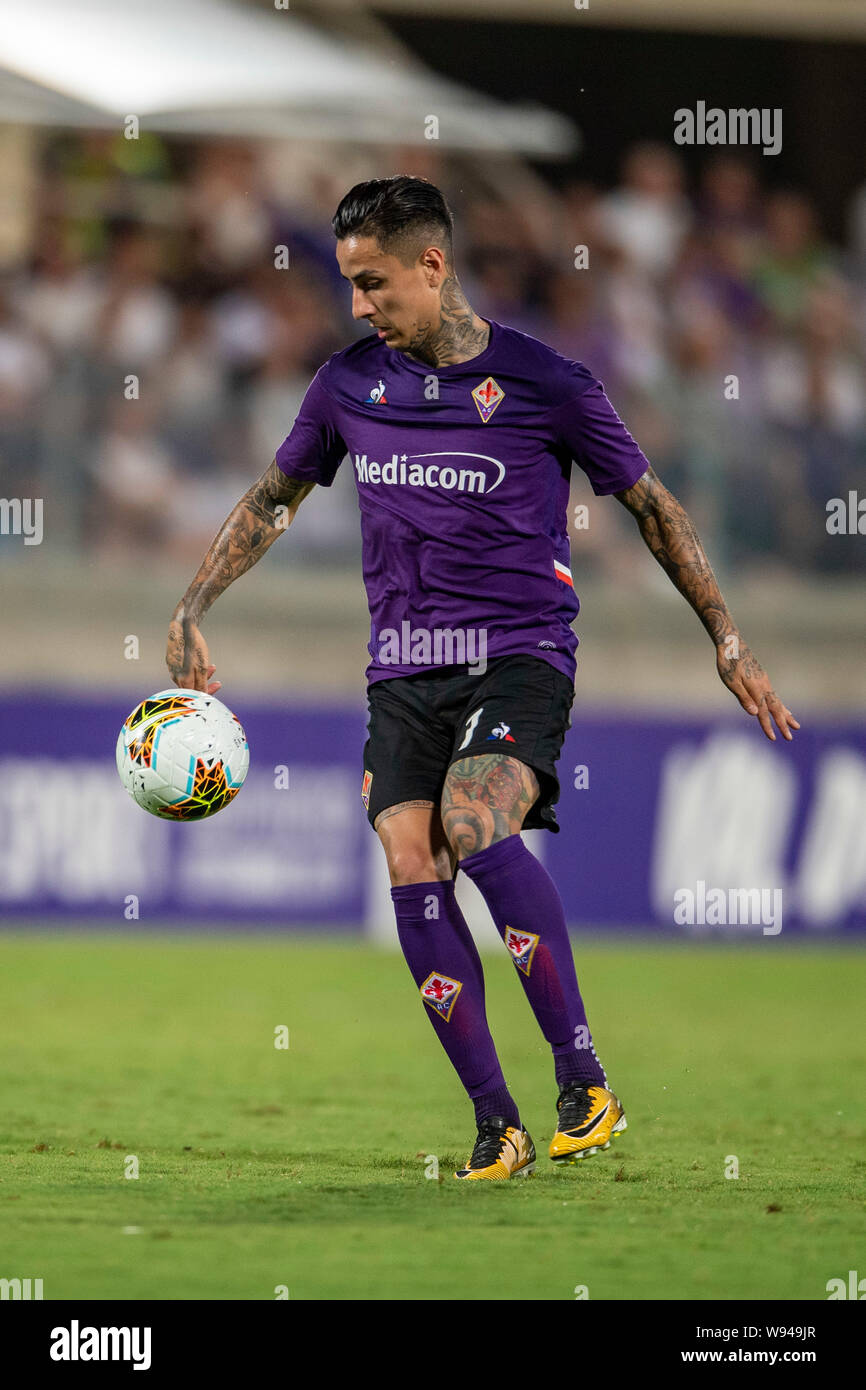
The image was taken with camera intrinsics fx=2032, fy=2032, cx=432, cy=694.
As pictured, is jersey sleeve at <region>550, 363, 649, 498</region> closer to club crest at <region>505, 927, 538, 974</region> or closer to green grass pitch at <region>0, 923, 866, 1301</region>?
club crest at <region>505, 927, 538, 974</region>

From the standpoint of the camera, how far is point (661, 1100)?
24.2ft

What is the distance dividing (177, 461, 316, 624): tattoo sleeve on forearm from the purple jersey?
44 centimetres

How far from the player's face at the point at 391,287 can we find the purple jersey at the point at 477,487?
201 millimetres

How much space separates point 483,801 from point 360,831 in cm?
821

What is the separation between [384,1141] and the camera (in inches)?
246

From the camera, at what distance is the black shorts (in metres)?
5.52

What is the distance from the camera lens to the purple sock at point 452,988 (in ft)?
18.2

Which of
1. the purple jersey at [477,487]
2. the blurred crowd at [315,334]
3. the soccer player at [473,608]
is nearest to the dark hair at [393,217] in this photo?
the soccer player at [473,608]

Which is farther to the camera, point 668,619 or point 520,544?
point 668,619

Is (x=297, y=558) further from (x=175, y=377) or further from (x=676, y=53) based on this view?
(x=676, y=53)

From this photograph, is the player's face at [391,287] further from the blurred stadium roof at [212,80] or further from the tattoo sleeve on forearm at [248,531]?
the blurred stadium roof at [212,80]

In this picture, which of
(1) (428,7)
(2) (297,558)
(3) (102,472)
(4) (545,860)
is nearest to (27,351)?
(3) (102,472)

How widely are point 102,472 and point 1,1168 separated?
8725 millimetres

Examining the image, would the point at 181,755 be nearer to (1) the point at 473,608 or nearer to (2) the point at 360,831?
(1) the point at 473,608
